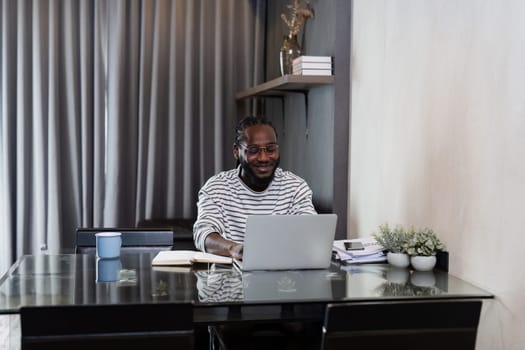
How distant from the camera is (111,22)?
14.0 ft

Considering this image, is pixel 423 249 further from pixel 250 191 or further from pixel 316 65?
pixel 316 65

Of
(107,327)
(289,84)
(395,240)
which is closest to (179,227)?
(289,84)

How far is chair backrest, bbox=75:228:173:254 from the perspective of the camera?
2.64m

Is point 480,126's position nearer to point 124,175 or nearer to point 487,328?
point 487,328

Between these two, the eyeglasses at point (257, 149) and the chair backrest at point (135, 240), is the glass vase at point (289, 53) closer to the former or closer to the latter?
the eyeglasses at point (257, 149)

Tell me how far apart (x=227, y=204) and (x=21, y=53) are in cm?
218

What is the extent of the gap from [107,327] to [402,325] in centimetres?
72

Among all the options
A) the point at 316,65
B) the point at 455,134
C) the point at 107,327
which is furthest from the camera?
the point at 316,65

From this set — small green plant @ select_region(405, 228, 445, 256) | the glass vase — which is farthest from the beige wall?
the glass vase

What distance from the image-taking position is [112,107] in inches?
168

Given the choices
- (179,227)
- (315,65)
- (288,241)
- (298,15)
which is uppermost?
(298,15)

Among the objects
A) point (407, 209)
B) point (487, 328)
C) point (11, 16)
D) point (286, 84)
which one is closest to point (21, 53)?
point (11, 16)

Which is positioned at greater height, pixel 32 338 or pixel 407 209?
pixel 407 209

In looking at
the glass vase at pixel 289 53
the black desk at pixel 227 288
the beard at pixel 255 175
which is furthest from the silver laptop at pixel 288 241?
the glass vase at pixel 289 53
